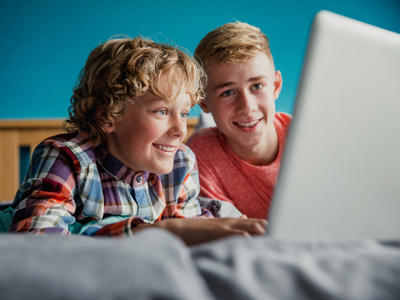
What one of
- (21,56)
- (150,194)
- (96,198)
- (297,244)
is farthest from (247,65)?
(21,56)

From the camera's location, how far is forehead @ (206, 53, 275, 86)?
100 cm

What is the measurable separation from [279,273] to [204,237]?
0.27 meters

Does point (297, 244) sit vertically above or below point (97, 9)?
below

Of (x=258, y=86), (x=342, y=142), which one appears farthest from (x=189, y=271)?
(x=258, y=86)

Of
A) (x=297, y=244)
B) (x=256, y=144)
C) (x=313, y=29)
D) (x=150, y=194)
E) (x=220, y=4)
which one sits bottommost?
(x=150, y=194)

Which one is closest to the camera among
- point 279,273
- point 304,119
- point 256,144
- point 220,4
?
point 279,273

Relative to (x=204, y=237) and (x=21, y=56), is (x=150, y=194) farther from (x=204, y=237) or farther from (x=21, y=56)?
(x=21, y=56)

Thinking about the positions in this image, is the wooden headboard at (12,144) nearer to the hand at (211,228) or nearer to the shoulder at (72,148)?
the shoulder at (72,148)

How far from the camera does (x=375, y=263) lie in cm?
26

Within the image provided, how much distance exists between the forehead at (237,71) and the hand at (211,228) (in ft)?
1.83

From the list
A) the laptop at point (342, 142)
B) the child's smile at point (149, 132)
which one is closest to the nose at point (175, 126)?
the child's smile at point (149, 132)

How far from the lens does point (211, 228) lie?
0.53 meters

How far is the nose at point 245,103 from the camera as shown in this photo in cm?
102

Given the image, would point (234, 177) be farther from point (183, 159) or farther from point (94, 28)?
point (94, 28)
